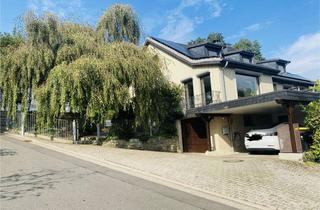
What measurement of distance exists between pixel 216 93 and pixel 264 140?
14.2 feet

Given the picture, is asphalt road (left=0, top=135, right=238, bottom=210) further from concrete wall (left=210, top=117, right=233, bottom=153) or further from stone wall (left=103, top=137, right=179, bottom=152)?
concrete wall (left=210, top=117, right=233, bottom=153)

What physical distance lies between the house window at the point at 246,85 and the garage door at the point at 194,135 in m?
3.06

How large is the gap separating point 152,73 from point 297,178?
31.4 feet

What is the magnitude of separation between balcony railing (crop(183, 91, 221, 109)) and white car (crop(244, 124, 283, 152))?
3.54 m

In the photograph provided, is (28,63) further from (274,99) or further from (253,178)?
(253,178)

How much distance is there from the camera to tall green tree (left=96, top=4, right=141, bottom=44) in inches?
750

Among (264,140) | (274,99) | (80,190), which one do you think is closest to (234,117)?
(264,140)

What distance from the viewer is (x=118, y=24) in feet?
63.2

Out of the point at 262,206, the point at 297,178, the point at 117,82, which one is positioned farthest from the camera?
the point at 117,82

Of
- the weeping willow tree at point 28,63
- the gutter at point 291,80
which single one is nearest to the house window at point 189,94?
the gutter at point 291,80

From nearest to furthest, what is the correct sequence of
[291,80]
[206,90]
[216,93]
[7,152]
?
1. [7,152]
2. [216,93]
3. [206,90]
4. [291,80]

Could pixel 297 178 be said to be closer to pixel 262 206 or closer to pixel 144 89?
pixel 262 206

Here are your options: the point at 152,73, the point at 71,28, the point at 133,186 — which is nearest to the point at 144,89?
the point at 152,73

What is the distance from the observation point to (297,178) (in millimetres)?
7887
